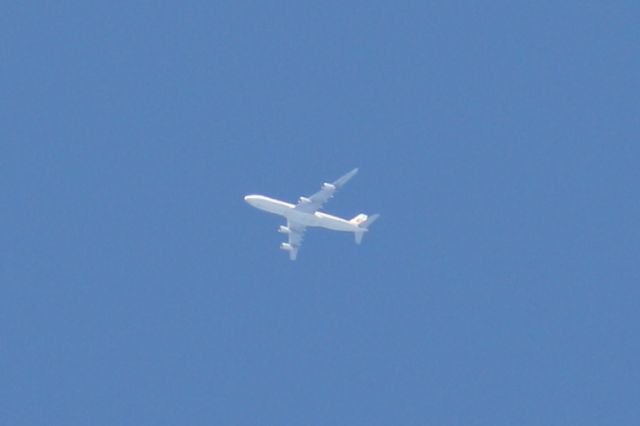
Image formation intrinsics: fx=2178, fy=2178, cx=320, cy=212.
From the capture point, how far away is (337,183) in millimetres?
199125
